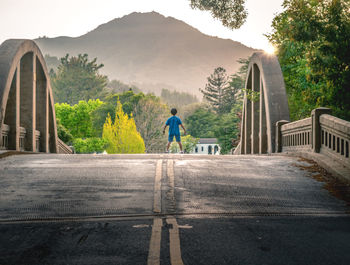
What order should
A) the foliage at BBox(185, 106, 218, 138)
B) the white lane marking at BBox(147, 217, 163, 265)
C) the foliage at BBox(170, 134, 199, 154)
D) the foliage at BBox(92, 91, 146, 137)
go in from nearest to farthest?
1. the white lane marking at BBox(147, 217, 163, 265)
2. the foliage at BBox(92, 91, 146, 137)
3. the foliage at BBox(170, 134, 199, 154)
4. the foliage at BBox(185, 106, 218, 138)

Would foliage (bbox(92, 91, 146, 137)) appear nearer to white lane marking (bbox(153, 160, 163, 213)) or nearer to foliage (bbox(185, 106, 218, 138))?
foliage (bbox(185, 106, 218, 138))

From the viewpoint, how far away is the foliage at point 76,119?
6519 centimetres

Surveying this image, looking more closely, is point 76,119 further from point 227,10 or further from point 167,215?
point 167,215

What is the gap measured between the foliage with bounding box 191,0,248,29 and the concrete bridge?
191 inches

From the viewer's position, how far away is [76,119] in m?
66.7

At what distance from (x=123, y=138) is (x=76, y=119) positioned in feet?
40.8

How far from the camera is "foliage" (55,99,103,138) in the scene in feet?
214

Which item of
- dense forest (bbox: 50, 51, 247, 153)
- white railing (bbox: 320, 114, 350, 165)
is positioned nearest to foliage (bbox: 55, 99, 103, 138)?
dense forest (bbox: 50, 51, 247, 153)

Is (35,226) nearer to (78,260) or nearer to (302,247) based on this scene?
(78,260)

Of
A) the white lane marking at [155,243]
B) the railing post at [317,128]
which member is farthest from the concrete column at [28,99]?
the white lane marking at [155,243]

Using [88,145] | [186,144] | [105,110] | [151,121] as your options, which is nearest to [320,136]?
[88,145]

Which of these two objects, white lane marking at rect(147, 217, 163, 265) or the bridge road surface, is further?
the bridge road surface

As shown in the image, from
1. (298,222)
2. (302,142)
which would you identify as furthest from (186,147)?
(298,222)

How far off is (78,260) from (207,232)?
1.69 metres
